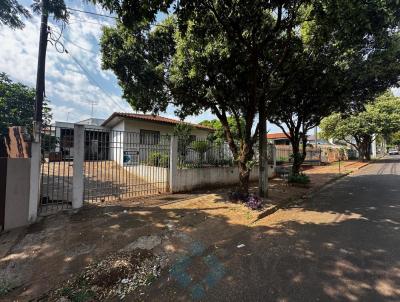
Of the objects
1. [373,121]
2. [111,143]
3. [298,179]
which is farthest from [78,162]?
[373,121]

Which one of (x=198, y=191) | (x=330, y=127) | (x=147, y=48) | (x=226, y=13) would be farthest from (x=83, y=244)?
(x=330, y=127)

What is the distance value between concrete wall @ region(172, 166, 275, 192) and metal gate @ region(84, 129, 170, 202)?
0.64 m

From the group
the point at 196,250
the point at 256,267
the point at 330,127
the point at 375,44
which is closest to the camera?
the point at 256,267

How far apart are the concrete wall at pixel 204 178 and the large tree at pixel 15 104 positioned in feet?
43.4

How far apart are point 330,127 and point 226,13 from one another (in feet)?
103

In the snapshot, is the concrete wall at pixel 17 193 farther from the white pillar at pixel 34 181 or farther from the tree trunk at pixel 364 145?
the tree trunk at pixel 364 145

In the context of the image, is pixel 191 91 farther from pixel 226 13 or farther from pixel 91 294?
pixel 91 294

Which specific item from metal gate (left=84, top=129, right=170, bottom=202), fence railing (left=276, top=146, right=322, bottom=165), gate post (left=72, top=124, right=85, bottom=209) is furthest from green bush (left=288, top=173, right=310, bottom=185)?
gate post (left=72, top=124, right=85, bottom=209)

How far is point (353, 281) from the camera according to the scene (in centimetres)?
338

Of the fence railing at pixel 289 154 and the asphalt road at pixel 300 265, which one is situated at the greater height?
the fence railing at pixel 289 154

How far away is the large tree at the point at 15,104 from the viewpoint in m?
17.8

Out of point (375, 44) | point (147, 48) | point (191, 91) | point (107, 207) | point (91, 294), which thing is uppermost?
point (147, 48)

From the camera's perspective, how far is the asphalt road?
3.19 metres

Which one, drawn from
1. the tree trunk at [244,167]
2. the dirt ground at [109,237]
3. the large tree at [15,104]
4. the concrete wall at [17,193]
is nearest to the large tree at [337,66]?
the tree trunk at [244,167]
